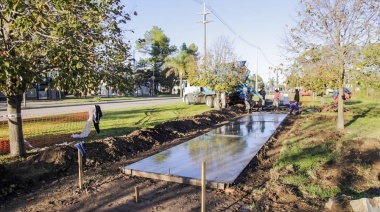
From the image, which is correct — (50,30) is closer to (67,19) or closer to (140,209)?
(67,19)

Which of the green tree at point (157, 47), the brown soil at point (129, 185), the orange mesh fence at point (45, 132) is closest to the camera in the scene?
the brown soil at point (129, 185)

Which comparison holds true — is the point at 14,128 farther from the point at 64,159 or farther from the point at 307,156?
the point at 307,156

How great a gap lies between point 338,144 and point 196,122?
6678 mm

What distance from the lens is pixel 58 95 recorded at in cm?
4459

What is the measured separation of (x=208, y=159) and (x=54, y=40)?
4.47 m

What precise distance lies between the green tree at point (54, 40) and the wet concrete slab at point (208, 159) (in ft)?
7.96

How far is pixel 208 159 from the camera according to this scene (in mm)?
7719

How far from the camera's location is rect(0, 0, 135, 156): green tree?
562 cm

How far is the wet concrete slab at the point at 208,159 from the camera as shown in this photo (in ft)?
20.6

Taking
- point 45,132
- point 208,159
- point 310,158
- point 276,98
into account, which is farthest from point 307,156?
point 276,98

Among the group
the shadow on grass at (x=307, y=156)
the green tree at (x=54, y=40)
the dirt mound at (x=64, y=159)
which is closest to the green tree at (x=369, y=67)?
the shadow on grass at (x=307, y=156)

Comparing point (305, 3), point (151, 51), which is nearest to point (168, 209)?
point (305, 3)

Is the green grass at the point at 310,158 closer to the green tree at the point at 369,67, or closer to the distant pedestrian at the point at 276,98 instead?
the green tree at the point at 369,67

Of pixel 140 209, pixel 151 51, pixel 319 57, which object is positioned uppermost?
pixel 151 51
